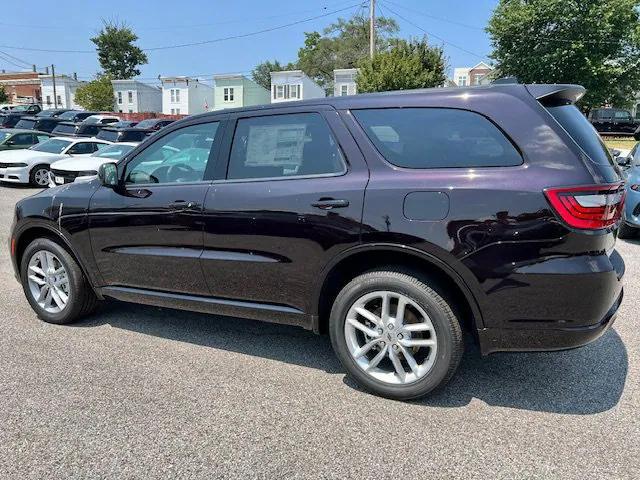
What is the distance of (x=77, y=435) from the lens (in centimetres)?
280

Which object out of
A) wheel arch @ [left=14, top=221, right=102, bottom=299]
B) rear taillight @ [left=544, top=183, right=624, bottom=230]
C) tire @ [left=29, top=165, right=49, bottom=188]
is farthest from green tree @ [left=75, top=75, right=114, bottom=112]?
rear taillight @ [left=544, top=183, right=624, bottom=230]

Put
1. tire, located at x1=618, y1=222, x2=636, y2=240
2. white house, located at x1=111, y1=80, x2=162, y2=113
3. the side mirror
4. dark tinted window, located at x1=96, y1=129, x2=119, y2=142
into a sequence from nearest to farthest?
1. the side mirror
2. tire, located at x1=618, y1=222, x2=636, y2=240
3. dark tinted window, located at x1=96, y1=129, x2=119, y2=142
4. white house, located at x1=111, y1=80, x2=162, y2=113

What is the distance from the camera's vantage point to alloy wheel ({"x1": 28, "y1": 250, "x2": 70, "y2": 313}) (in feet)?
14.3

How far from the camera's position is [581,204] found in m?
2.65

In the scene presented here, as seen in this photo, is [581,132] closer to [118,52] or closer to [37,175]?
[37,175]

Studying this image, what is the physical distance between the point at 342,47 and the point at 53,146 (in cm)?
5999

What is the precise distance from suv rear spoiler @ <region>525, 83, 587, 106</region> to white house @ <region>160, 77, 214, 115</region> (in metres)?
62.4

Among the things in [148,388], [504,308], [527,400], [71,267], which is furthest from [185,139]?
[527,400]

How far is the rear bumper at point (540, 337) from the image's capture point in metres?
2.77

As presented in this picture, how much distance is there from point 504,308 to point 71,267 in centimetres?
334

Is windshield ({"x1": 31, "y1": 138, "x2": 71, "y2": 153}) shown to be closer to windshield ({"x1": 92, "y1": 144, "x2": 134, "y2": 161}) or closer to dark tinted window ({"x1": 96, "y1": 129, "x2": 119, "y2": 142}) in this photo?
windshield ({"x1": 92, "y1": 144, "x2": 134, "y2": 161})

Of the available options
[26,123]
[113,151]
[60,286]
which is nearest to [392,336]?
[60,286]

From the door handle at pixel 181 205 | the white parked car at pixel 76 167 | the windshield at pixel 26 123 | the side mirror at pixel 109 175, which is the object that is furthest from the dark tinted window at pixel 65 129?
the door handle at pixel 181 205

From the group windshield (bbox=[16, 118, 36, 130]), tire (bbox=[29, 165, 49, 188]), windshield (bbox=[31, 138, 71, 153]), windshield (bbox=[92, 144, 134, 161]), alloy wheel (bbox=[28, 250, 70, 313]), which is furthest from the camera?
windshield (bbox=[16, 118, 36, 130])
